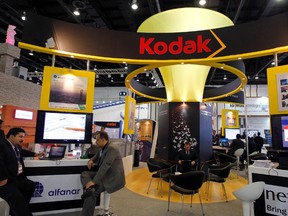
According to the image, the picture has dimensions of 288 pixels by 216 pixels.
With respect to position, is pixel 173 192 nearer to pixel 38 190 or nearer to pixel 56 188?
pixel 56 188

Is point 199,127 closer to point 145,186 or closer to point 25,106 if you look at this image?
point 145,186

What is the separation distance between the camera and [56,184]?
3.38 meters

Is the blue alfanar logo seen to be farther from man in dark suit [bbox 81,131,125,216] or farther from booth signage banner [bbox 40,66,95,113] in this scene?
booth signage banner [bbox 40,66,95,113]

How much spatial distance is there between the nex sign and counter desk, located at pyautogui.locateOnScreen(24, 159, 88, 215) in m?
2.21

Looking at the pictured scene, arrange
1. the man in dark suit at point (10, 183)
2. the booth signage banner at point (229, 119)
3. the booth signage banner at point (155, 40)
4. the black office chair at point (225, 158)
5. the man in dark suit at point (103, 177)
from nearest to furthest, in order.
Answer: the man in dark suit at point (10, 183) → the man in dark suit at point (103, 177) → the booth signage banner at point (155, 40) → the black office chair at point (225, 158) → the booth signage banner at point (229, 119)

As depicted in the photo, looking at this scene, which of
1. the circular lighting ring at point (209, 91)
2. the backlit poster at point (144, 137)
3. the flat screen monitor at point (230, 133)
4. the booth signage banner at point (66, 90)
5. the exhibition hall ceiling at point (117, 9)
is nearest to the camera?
the booth signage banner at point (66, 90)

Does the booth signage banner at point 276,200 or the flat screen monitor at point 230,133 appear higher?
the flat screen monitor at point 230,133

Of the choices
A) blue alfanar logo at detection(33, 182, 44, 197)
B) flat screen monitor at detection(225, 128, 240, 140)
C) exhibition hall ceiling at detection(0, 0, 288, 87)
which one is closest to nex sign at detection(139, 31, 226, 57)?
blue alfanar logo at detection(33, 182, 44, 197)

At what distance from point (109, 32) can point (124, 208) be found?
3.14m

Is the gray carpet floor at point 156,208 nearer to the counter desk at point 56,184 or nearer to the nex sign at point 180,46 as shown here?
the counter desk at point 56,184

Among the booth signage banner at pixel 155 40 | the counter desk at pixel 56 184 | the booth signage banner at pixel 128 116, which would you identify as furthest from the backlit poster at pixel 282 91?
the booth signage banner at pixel 128 116

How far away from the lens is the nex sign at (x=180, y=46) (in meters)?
3.76

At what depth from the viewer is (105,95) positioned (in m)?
19.9

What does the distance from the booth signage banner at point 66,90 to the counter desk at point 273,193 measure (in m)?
2.81
